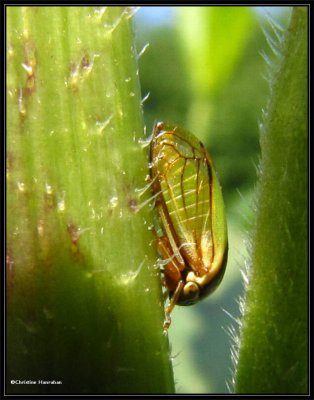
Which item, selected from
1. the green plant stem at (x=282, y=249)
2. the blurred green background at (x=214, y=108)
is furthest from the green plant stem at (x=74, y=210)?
the blurred green background at (x=214, y=108)

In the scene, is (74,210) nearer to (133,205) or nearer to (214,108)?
(133,205)

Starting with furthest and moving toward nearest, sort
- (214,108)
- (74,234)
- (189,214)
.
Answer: (214,108)
(189,214)
(74,234)

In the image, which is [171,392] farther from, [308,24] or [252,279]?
[308,24]

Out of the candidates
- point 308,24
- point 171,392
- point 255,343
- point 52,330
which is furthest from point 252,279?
point 308,24

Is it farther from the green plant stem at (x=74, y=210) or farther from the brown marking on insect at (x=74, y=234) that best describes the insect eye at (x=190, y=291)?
the brown marking on insect at (x=74, y=234)

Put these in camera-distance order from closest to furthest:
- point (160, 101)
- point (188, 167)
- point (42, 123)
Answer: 1. point (42, 123)
2. point (188, 167)
3. point (160, 101)

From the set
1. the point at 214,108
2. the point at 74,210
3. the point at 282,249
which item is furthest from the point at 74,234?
the point at 214,108

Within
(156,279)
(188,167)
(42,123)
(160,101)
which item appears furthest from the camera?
(160,101)
